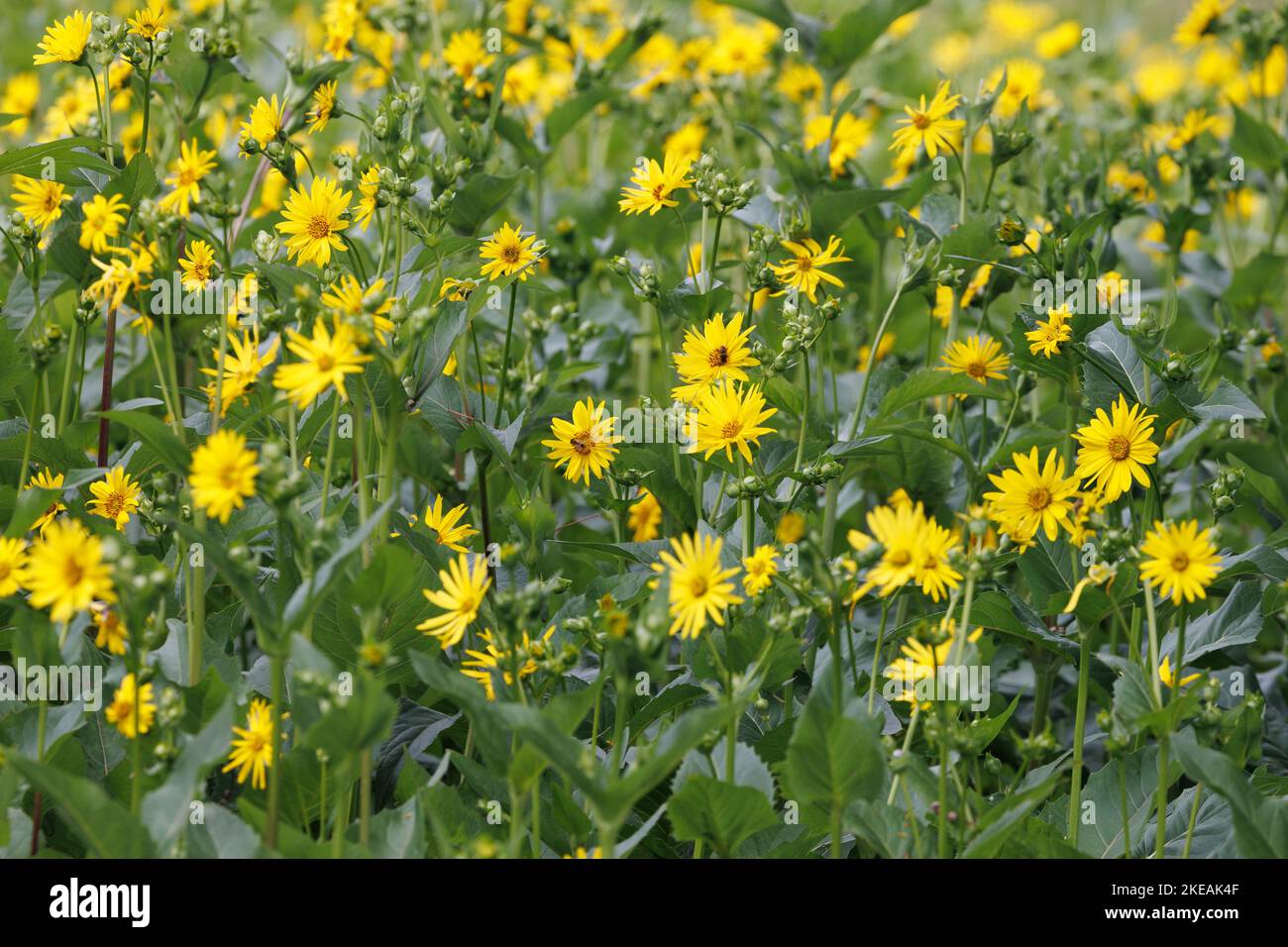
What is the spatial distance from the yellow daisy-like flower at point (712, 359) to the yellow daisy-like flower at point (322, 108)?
29.1 inches

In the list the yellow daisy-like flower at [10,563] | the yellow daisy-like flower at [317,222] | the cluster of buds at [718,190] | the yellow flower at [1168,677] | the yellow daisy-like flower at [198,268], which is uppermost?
the cluster of buds at [718,190]

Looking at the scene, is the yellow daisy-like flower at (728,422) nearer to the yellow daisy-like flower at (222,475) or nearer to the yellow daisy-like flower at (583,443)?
the yellow daisy-like flower at (583,443)

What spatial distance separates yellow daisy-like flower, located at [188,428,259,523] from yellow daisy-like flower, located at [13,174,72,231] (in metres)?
0.88

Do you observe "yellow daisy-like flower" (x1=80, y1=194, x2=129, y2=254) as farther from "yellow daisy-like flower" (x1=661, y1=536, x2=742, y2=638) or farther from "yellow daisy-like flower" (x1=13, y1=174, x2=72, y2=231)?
"yellow daisy-like flower" (x1=661, y1=536, x2=742, y2=638)

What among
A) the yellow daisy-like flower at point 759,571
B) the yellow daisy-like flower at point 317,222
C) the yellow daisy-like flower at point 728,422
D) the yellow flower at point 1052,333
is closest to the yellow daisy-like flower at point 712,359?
the yellow daisy-like flower at point 728,422

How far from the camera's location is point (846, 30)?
2.79 metres

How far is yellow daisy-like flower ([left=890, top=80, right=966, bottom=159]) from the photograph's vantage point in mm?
2322

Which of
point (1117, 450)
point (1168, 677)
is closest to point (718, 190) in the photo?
point (1117, 450)

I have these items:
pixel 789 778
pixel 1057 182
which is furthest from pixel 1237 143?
pixel 789 778

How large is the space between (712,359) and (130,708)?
0.92 meters

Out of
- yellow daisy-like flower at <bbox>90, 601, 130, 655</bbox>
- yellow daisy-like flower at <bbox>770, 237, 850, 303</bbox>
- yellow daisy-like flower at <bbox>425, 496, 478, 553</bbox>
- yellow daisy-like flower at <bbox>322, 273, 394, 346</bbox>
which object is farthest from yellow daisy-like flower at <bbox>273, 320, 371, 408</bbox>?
yellow daisy-like flower at <bbox>770, 237, 850, 303</bbox>

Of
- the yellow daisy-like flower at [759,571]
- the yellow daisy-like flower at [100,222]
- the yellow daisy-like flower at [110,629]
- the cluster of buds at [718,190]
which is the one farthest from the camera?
the cluster of buds at [718,190]

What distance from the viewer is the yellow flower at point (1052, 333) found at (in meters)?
1.91
